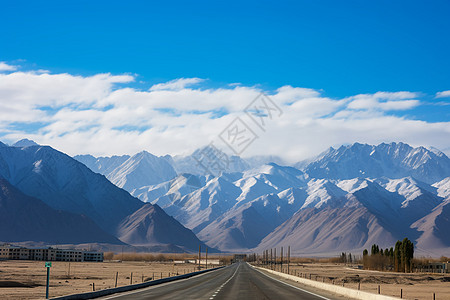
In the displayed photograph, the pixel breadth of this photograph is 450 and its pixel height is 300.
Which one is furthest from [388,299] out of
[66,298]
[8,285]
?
[8,285]

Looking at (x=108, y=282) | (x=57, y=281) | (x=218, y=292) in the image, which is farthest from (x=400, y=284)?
(x=57, y=281)

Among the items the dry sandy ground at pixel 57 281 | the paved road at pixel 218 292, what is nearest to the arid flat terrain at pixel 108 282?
the dry sandy ground at pixel 57 281

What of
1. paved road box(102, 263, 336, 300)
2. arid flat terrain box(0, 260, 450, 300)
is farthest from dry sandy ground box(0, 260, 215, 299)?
paved road box(102, 263, 336, 300)

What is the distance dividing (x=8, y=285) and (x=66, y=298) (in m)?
25.1

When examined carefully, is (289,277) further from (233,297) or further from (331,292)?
(233,297)

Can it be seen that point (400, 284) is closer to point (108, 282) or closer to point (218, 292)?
point (108, 282)

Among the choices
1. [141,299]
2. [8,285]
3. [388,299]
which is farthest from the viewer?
[8,285]

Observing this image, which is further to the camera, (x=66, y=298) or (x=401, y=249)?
(x=401, y=249)

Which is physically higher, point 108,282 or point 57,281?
point 108,282

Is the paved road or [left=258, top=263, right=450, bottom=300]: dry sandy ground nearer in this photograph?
the paved road

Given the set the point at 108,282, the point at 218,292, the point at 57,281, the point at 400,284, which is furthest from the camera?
the point at 400,284

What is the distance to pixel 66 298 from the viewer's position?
119 ft

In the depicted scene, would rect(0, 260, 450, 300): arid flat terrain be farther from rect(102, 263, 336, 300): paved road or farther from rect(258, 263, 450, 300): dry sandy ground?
rect(102, 263, 336, 300): paved road

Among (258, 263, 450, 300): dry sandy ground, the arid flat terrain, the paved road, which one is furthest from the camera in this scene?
(258, 263, 450, 300): dry sandy ground
